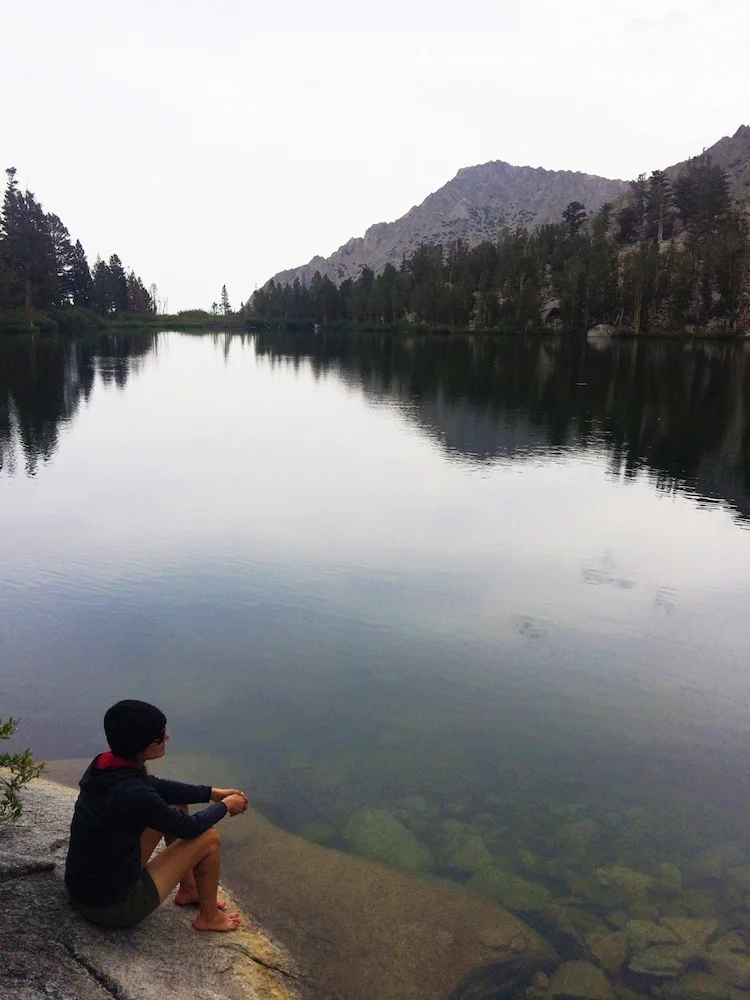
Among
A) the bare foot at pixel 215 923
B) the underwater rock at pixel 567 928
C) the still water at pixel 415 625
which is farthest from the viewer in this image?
the still water at pixel 415 625

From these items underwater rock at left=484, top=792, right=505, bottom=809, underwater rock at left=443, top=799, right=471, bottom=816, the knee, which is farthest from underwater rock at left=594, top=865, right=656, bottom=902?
Result: the knee

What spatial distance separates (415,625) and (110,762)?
821cm

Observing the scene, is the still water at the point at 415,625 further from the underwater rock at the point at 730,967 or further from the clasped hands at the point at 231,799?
the clasped hands at the point at 231,799

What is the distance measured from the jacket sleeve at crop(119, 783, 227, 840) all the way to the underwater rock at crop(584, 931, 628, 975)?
11.9ft

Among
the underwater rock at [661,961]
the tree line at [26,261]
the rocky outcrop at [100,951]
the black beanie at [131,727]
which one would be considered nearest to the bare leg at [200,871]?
the rocky outcrop at [100,951]

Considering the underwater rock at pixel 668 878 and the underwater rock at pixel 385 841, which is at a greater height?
the underwater rock at pixel 668 878

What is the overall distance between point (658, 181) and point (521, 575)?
196 meters

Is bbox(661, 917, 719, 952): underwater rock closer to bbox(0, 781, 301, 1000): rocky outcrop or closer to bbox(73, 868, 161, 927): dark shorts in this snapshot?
bbox(0, 781, 301, 1000): rocky outcrop

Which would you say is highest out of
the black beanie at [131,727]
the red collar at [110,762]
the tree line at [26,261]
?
the tree line at [26,261]

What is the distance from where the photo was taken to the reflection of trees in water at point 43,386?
95.3ft

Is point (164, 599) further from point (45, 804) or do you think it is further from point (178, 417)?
point (178, 417)

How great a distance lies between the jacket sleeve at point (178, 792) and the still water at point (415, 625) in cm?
257

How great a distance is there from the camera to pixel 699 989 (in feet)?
19.3

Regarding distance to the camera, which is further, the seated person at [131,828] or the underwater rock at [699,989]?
the underwater rock at [699,989]
